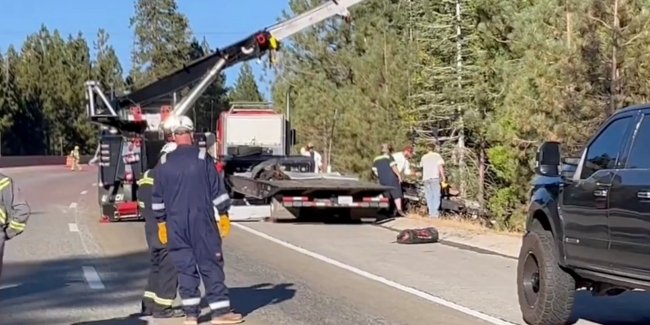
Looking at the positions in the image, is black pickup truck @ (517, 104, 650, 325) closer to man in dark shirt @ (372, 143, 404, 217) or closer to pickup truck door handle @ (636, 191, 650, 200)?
pickup truck door handle @ (636, 191, 650, 200)

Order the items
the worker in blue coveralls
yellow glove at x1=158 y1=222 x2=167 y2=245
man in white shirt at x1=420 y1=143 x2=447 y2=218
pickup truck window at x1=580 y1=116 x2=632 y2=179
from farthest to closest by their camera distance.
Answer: man in white shirt at x1=420 y1=143 x2=447 y2=218 → yellow glove at x1=158 y1=222 x2=167 y2=245 → the worker in blue coveralls → pickup truck window at x1=580 y1=116 x2=632 y2=179

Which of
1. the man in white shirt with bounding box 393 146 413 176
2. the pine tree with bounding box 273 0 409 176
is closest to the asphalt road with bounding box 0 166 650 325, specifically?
the man in white shirt with bounding box 393 146 413 176

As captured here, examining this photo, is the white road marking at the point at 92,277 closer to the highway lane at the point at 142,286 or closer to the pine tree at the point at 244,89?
the highway lane at the point at 142,286

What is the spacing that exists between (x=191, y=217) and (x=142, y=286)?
394 centimetres

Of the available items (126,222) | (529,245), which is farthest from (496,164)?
(529,245)

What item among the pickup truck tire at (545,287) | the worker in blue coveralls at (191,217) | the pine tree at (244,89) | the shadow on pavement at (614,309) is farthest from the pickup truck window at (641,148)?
the pine tree at (244,89)

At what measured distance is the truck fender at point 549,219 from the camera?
994cm

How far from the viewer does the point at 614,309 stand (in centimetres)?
1164

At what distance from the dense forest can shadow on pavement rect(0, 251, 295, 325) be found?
26.8ft

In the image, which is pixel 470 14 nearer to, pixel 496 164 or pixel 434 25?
pixel 434 25

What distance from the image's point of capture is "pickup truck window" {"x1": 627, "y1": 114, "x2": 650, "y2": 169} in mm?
8825

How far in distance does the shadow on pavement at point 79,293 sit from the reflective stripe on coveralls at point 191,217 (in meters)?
1.00

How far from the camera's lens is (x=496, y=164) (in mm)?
25297

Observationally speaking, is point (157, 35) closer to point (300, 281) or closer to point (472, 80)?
point (472, 80)
